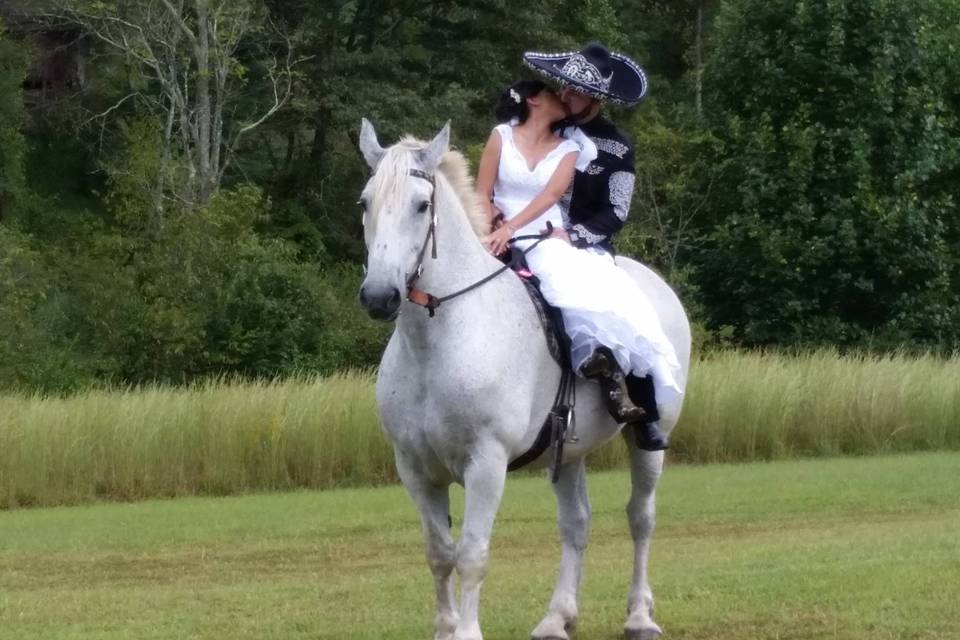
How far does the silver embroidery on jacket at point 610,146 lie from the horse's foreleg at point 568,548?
5.39ft

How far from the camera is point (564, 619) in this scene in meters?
8.69

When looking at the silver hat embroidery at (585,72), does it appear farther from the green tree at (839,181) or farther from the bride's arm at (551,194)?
the green tree at (839,181)

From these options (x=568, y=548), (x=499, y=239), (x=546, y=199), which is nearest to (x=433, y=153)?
(x=499, y=239)

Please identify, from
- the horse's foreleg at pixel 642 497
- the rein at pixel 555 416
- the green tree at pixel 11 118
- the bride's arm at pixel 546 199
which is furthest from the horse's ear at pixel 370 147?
the green tree at pixel 11 118

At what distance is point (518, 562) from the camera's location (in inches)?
506

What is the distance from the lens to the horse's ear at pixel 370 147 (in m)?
7.70

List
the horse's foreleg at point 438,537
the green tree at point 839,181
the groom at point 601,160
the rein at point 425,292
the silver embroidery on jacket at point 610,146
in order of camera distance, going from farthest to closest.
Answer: the green tree at point 839,181 → the silver embroidery on jacket at point 610,146 → the groom at point 601,160 → the horse's foreleg at point 438,537 → the rein at point 425,292

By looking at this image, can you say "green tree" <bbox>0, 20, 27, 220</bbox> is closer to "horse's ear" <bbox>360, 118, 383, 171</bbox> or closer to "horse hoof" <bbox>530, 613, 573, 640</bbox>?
"horse hoof" <bbox>530, 613, 573, 640</bbox>

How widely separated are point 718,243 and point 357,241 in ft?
39.1

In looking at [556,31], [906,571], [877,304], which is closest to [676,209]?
→ [877,304]

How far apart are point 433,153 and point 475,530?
1.70 m

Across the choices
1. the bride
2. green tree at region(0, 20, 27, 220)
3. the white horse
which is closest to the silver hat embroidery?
the bride

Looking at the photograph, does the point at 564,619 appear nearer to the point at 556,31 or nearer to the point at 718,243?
the point at 718,243

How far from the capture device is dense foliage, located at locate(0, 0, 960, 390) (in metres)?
34.0
